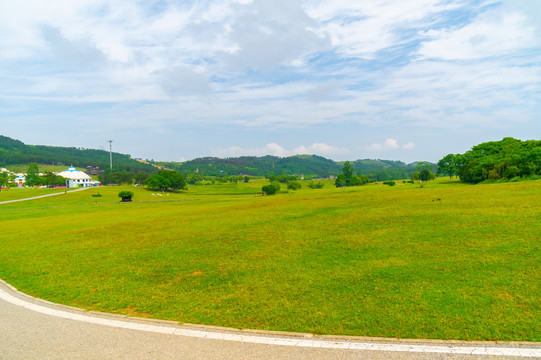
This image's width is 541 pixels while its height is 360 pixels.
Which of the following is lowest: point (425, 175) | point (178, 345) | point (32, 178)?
point (178, 345)

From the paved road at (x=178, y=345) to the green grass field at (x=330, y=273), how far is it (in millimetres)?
447

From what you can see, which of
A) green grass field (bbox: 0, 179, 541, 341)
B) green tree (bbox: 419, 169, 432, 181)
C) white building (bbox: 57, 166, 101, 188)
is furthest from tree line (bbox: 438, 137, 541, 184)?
white building (bbox: 57, 166, 101, 188)

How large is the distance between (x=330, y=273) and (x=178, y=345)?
589 centimetres

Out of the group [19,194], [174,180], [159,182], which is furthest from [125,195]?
[174,180]

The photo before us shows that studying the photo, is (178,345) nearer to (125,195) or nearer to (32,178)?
(125,195)

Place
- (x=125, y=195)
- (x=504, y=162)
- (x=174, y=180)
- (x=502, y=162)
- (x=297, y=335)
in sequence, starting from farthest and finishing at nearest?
(x=174, y=180) → (x=125, y=195) → (x=502, y=162) → (x=504, y=162) → (x=297, y=335)

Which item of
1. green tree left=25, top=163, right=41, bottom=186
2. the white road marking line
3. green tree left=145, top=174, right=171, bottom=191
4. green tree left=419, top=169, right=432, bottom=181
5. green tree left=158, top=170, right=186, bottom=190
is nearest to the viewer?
the white road marking line

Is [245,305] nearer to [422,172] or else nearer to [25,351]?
[25,351]

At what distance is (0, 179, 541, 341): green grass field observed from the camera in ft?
25.0

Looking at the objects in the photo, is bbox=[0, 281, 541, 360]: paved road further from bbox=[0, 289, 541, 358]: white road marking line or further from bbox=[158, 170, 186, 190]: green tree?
bbox=[158, 170, 186, 190]: green tree

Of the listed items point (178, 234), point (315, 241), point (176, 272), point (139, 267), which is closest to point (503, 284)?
point (315, 241)

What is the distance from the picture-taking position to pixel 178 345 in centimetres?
680

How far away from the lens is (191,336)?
23.6 ft

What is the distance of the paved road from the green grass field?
0.45 m
